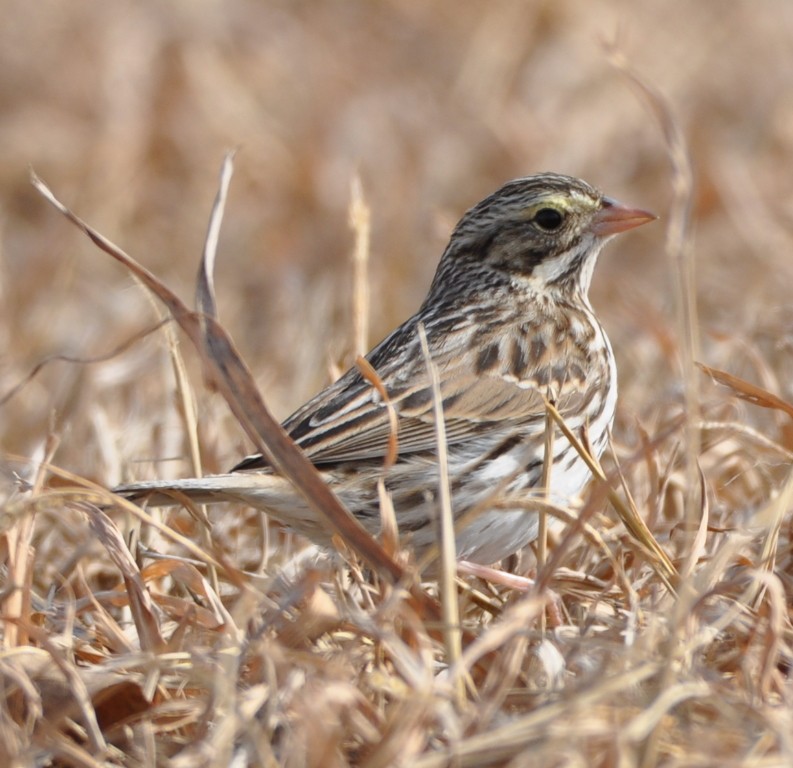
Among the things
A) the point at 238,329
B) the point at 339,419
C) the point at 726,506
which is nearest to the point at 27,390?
the point at 238,329

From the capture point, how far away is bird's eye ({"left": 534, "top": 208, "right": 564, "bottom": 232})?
4.73 m

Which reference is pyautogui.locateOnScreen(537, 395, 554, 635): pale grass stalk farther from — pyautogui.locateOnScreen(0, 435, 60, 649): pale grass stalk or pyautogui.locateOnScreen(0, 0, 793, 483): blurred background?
pyautogui.locateOnScreen(0, 0, 793, 483): blurred background

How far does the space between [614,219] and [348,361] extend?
940 millimetres

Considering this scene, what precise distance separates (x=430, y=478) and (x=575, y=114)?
5275 millimetres

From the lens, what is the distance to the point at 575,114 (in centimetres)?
880

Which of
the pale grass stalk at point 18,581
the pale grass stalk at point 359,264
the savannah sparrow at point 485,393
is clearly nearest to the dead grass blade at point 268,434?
the savannah sparrow at point 485,393

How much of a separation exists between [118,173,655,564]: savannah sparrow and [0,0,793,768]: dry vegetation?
169mm

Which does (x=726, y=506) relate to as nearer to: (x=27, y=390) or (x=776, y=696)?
(x=776, y=696)

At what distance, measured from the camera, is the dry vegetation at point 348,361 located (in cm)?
272

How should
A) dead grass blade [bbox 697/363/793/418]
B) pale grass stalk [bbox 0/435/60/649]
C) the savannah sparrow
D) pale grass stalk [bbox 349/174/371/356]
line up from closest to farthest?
1. pale grass stalk [bbox 0/435/60/649]
2. dead grass blade [bbox 697/363/793/418]
3. the savannah sparrow
4. pale grass stalk [bbox 349/174/371/356]

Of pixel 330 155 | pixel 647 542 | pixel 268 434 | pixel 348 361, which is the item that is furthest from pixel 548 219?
pixel 330 155

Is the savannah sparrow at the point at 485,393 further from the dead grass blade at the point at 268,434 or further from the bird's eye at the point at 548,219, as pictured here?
the dead grass blade at the point at 268,434

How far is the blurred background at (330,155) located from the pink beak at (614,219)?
0.87 meters

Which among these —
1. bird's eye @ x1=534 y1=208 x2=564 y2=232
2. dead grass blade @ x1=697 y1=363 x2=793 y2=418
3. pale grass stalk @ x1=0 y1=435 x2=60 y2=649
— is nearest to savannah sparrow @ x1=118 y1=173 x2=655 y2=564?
bird's eye @ x1=534 y1=208 x2=564 y2=232
